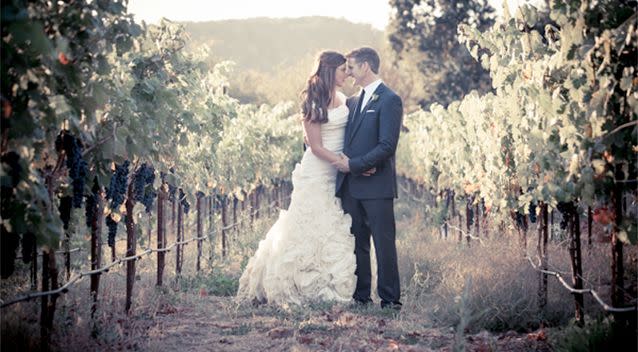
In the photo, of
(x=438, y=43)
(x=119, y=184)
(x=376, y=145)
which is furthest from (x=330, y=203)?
(x=438, y=43)

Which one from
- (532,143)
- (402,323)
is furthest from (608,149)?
(402,323)

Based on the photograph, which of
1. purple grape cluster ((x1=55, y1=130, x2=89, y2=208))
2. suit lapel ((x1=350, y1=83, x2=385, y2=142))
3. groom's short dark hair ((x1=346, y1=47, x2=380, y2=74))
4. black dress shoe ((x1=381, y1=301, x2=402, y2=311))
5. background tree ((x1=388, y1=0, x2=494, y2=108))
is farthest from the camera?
background tree ((x1=388, y1=0, x2=494, y2=108))

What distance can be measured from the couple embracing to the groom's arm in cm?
4

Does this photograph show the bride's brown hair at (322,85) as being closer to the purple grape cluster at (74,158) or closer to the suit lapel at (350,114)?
the suit lapel at (350,114)

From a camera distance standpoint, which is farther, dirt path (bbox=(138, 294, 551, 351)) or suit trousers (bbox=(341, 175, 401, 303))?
suit trousers (bbox=(341, 175, 401, 303))

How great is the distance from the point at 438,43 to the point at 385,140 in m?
28.0

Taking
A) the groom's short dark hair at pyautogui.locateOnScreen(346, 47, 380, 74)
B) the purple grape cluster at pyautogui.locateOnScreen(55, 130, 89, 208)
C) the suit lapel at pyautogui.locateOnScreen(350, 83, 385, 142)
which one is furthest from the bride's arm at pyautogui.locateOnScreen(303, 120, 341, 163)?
the purple grape cluster at pyautogui.locateOnScreen(55, 130, 89, 208)

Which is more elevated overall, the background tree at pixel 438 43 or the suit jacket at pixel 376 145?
the background tree at pixel 438 43

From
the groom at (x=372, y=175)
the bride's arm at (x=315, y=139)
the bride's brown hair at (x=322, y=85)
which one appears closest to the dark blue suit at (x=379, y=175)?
the groom at (x=372, y=175)

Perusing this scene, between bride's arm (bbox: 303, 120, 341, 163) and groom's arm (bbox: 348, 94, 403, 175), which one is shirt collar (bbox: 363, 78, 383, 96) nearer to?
groom's arm (bbox: 348, 94, 403, 175)

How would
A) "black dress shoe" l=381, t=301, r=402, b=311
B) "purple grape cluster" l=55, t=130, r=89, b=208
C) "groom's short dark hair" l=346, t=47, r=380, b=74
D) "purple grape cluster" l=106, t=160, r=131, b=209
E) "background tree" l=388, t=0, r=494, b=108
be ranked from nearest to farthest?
"purple grape cluster" l=55, t=130, r=89, b=208, "purple grape cluster" l=106, t=160, r=131, b=209, "black dress shoe" l=381, t=301, r=402, b=311, "groom's short dark hair" l=346, t=47, r=380, b=74, "background tree" l=388, t=0, r=494, b=108

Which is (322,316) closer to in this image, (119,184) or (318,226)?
(318,226)

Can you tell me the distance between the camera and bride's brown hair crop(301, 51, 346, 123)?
6.44m

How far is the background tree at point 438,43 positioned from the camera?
99.9 ft
